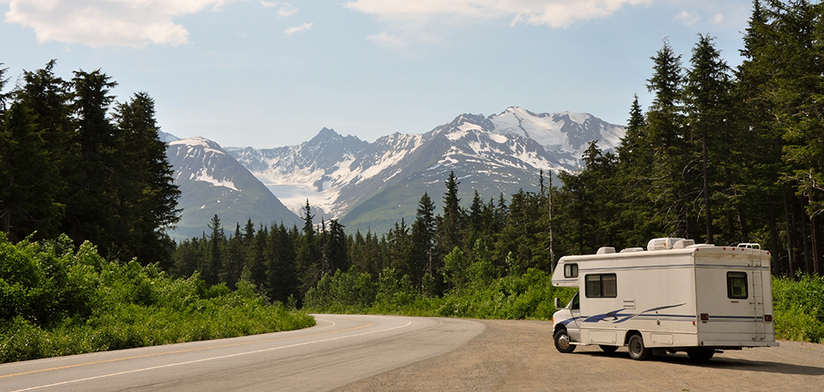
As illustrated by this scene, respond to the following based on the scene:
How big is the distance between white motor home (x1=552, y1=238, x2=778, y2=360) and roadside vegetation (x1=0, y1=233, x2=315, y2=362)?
46.7ft

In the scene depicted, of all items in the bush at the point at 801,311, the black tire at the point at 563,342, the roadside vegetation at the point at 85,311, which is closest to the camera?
the roadside vegetation at the point at 85,311

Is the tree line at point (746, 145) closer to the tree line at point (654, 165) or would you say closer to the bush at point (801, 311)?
the tree line at point (654, 165)

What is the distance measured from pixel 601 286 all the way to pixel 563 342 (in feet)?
7.25

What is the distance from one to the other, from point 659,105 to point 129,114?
42661 millimetres

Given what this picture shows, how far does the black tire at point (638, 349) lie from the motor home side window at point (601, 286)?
118cm

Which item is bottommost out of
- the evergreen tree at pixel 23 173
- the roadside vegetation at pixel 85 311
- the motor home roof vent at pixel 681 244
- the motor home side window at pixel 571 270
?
the roadside vegetation at pixel 85 311

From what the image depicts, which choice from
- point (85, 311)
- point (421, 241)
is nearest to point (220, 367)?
point (85, 311)

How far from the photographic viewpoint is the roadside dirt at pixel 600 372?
1076cm

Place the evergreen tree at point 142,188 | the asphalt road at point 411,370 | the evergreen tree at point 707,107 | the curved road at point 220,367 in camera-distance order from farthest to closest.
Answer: the evergreen tree at point 142,188, the evergreen tree at point 707,107, the asphalt road at point 411,370, the curved road at point 220,367

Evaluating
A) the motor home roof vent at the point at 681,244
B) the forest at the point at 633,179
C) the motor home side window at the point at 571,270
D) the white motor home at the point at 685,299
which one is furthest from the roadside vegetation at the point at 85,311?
the motor home roof vent at the point at 681,244

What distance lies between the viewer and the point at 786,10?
35.9 m

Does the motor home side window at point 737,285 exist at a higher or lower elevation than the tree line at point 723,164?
lower

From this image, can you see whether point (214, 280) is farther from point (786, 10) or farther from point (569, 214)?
point (786, 10)

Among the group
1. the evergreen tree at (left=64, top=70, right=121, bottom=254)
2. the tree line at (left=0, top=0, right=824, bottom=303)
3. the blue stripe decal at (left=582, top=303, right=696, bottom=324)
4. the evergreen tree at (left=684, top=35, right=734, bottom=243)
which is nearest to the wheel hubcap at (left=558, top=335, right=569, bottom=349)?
the blue stripe decal at (left=582, top=303, right=696, bottom=324)
